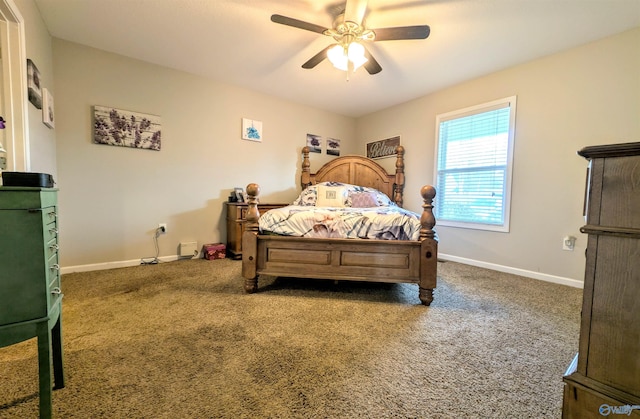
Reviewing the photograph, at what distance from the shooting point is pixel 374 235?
2158 mm

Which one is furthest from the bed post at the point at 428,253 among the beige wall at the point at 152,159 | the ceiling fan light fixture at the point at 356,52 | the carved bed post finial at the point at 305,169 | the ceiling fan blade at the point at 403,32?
the beige wall at the point at 152,159

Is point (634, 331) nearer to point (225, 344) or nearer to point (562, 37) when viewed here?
point (225, 344)

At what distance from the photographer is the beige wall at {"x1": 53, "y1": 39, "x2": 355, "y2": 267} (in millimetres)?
2611

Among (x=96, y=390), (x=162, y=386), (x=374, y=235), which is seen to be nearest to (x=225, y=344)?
(x=162, y=386)

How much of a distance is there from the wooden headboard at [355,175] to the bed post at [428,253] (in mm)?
2021

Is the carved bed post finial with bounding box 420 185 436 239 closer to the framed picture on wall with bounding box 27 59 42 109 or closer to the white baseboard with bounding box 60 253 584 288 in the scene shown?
the white baseboard with bounding box 60 253 584 288

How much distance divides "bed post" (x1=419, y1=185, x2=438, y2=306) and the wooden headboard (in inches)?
79.6

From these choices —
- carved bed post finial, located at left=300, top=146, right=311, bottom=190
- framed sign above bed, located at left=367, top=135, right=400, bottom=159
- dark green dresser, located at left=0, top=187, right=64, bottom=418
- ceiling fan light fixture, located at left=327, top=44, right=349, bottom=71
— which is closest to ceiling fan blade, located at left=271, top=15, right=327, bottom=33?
ceiling fan light fixture, located at left=327, top=44, right=349, bottom=71

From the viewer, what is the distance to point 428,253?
1995mm

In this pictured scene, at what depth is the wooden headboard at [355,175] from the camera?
159 inches

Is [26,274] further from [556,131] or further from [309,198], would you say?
[556,131]

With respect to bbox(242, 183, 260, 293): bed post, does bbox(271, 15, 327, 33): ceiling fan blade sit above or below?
above

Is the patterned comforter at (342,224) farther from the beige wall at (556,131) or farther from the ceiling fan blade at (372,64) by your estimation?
the beige wall at (556,131)

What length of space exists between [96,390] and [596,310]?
Answer: 185 centimetres
